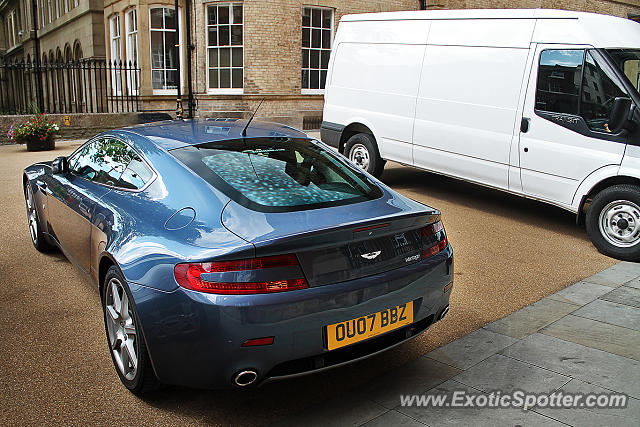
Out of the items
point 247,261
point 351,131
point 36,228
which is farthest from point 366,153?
point 247,261

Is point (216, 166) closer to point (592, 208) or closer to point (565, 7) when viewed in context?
point (592, 208)

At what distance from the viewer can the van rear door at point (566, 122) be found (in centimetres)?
628

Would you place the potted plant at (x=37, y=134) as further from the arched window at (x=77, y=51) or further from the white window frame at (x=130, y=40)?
the arched window at (x=77, y=51)

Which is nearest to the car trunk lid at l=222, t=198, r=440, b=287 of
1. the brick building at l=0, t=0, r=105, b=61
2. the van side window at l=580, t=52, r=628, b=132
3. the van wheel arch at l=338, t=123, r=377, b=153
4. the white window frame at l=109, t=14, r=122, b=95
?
the van side window at l=580, t=52, r=628, b=132

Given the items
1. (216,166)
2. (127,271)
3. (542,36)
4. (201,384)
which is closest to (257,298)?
(201,384)

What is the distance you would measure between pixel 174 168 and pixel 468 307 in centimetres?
258

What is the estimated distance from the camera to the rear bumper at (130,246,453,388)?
2.73 m

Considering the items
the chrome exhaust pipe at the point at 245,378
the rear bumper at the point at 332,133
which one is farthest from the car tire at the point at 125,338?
the rear bumper at the point at 332,133

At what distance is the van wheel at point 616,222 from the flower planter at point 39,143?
1264 cm

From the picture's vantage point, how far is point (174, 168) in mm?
3502

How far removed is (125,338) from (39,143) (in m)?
12.5

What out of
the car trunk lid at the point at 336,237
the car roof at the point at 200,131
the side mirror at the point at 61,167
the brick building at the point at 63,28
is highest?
the brick building at the point at 63,28

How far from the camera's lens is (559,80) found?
6.67 metres

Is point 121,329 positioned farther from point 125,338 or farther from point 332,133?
point 332,133
